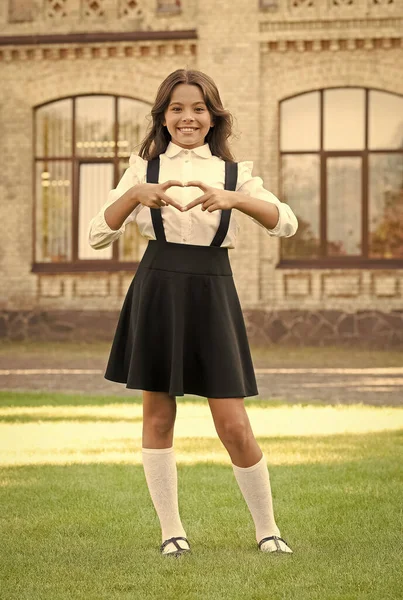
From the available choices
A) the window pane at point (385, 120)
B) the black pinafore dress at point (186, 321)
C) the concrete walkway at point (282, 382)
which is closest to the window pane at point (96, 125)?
the window pane at point (385, 120)

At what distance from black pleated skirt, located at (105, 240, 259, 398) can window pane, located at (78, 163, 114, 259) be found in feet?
58.5

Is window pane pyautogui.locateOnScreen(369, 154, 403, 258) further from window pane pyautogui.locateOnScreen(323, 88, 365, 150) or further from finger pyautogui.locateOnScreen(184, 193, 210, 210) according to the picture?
finger pyautogui.locateOnScreen(184, 193, 210, 210)

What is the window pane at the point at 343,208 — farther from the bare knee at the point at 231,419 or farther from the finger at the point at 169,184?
the finger at the point at 169,184

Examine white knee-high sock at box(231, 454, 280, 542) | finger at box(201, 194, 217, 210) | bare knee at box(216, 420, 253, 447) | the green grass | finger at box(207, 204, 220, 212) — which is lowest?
the green grass

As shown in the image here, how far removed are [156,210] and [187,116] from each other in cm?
42

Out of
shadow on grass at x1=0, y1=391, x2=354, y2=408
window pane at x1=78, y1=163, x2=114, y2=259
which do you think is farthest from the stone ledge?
shadow on grass at x1=0, y1=391, x2=354, y2=408

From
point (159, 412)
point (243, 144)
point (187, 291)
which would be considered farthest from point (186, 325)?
point (243, 144)

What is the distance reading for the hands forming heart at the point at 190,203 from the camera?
4.68 meters

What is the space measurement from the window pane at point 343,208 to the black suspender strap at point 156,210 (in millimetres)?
17130

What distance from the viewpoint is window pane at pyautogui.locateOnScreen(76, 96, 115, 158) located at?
74.3ft

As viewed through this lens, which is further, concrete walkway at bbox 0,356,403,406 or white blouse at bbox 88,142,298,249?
concrete walkway at bbox 0,356,403,406

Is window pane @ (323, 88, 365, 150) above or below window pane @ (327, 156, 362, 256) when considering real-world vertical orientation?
above

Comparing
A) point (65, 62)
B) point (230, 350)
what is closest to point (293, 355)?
point (65, 62)

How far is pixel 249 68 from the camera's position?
21781 mm
